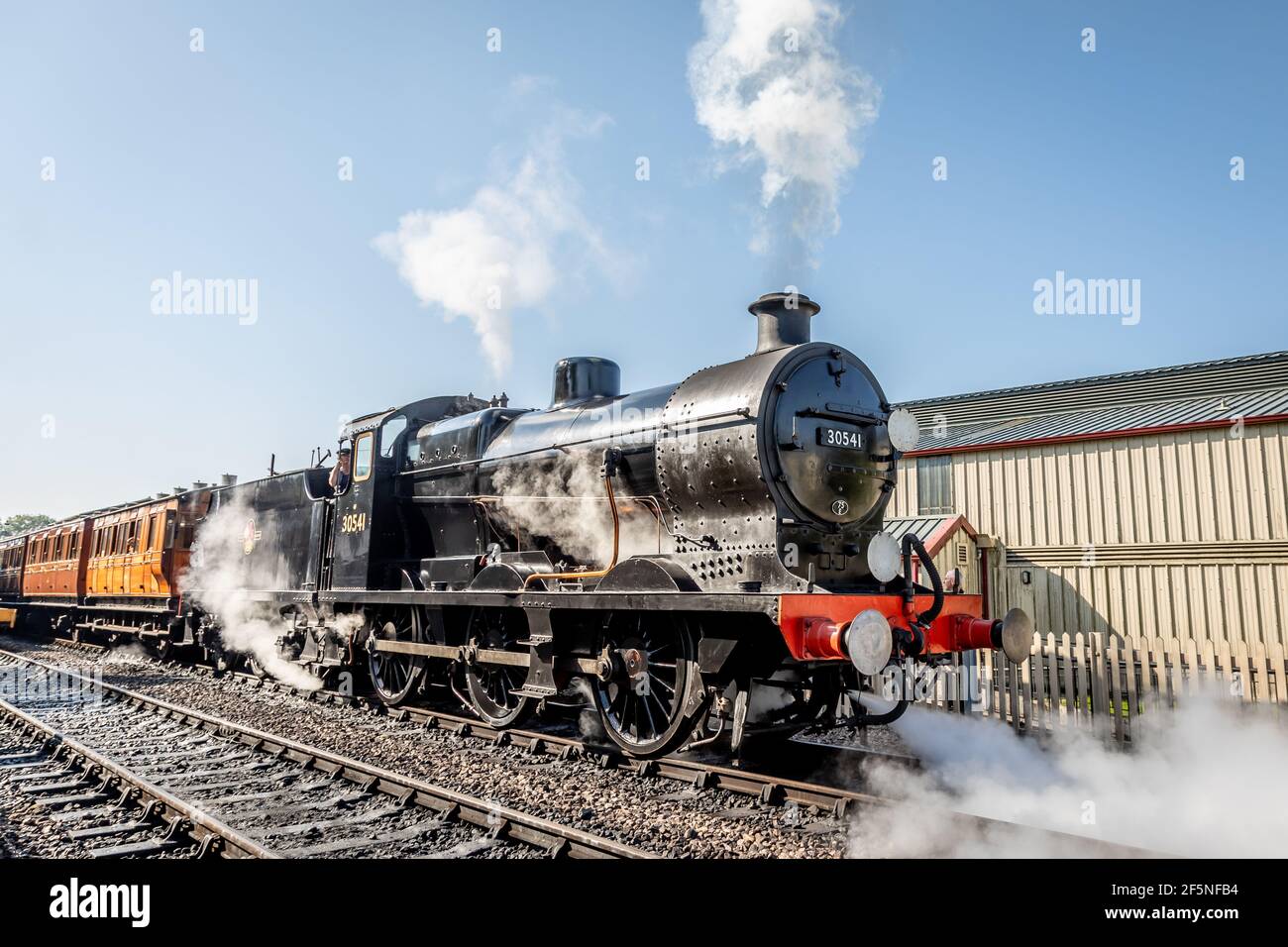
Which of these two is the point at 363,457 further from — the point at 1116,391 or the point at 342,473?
the point at 1116,391

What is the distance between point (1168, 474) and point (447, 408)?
1085 cm

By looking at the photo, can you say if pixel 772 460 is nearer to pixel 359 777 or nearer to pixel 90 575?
pixel 359 777

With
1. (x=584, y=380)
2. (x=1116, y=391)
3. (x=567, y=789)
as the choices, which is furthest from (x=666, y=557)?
(x=1116, y=391)

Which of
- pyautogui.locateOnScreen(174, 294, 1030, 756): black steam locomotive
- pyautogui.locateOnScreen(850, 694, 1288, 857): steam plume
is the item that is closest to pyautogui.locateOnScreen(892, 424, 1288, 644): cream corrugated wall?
pyautogui.locateOnScreen(850, 694, 1288, 857): steam plume

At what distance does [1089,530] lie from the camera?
1338cm

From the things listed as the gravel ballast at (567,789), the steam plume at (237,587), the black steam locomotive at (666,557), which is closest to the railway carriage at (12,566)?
the steam plume at (237,587)

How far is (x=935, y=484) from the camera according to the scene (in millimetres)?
15289

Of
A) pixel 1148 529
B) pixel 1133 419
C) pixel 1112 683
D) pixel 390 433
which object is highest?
pixel 1133 419

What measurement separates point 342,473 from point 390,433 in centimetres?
101

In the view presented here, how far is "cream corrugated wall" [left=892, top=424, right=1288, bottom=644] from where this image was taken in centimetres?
1197

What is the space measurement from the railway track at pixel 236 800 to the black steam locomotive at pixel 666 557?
1658 millimetres

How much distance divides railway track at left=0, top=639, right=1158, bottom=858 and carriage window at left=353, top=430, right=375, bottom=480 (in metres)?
2.80

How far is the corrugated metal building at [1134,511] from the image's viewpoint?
473 inches
